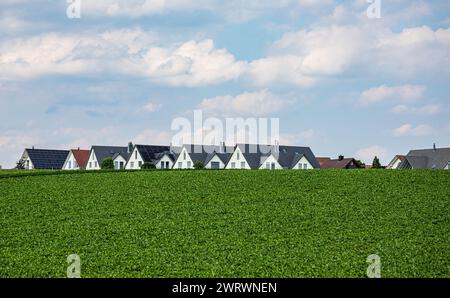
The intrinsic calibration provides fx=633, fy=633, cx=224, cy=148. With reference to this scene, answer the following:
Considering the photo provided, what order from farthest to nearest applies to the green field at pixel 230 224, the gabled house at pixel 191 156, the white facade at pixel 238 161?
the gabled house at pixel 191 156 < the white facade at pixel 238 161 < the green field at pixel 230 224

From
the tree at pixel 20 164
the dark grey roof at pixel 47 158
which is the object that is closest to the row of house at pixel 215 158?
the dark grey roof at pixel 47 158

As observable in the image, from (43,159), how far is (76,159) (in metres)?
6.46

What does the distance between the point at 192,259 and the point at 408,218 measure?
45.2 ft

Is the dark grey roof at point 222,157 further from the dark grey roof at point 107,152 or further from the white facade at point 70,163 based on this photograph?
the white facade at point 70,163

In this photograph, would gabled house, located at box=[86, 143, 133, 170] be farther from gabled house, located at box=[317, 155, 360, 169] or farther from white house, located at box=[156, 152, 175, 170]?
gabled house, located at box=[317, 155, 360, 169]

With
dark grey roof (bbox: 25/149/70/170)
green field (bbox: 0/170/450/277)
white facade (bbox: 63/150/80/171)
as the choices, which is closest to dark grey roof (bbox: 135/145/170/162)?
white facade (bbox: 63/150/80/171)

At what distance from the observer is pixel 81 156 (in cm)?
11762

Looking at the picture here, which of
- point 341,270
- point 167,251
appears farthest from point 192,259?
point 341,270

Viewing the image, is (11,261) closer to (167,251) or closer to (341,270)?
(167,251)

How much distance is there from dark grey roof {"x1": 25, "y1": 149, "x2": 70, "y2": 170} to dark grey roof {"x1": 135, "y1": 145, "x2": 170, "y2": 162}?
67.1 feet

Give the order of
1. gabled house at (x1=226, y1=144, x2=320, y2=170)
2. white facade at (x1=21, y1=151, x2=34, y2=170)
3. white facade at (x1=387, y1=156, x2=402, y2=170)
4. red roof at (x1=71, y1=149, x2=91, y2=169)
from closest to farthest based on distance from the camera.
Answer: gabled house at (x1=226, y1=144, x2=320, y2=170), white facade at (x1=387, y1=156, x2=402, y2=170), white facade at (x1=21, y1=151, x2=34, y2=170), red roof at (x1=71, y1=149, x2=91, y2=169)

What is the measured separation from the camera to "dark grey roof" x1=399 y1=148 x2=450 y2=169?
330ft

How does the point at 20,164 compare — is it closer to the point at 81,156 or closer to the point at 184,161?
the point at 81,156

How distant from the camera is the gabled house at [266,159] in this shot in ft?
312
